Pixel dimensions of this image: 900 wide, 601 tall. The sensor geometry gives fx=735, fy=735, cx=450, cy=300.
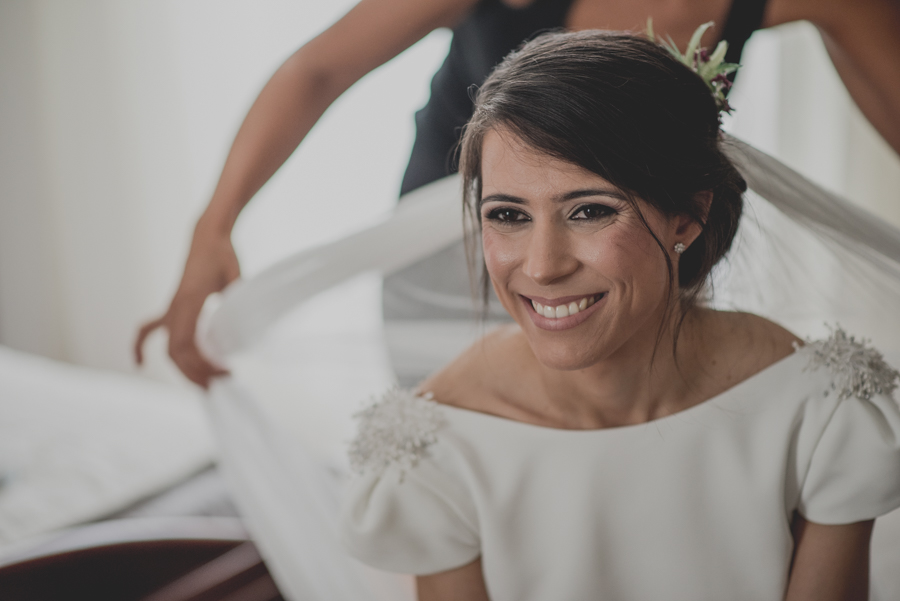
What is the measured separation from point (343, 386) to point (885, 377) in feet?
2.46

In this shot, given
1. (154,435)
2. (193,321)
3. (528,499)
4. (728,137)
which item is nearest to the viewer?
(728,137)

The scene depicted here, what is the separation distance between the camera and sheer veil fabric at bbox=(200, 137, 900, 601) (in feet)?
3.03

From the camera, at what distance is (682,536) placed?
34.1 inches

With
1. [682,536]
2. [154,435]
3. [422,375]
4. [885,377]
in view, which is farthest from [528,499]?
[154,435]

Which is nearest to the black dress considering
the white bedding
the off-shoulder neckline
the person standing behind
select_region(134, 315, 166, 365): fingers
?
the person standing behind

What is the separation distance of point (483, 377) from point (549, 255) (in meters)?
0.27

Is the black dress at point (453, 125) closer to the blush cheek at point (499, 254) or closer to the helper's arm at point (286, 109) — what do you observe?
the helper's arm at point (286, 109)

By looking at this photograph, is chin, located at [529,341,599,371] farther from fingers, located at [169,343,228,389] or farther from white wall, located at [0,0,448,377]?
white wall, located at [0,0,448,377]

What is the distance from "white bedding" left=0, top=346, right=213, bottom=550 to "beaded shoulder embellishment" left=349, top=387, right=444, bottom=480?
113 centimetres

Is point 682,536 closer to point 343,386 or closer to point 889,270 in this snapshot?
point 889,270

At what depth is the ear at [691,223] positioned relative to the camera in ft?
2.45

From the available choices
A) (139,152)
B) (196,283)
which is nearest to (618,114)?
(196,283)

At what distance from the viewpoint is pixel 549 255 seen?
2.24 ft

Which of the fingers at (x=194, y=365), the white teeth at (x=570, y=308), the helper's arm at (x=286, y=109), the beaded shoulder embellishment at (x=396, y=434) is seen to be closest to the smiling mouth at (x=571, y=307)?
the white teeth at (x=570, y=308)
